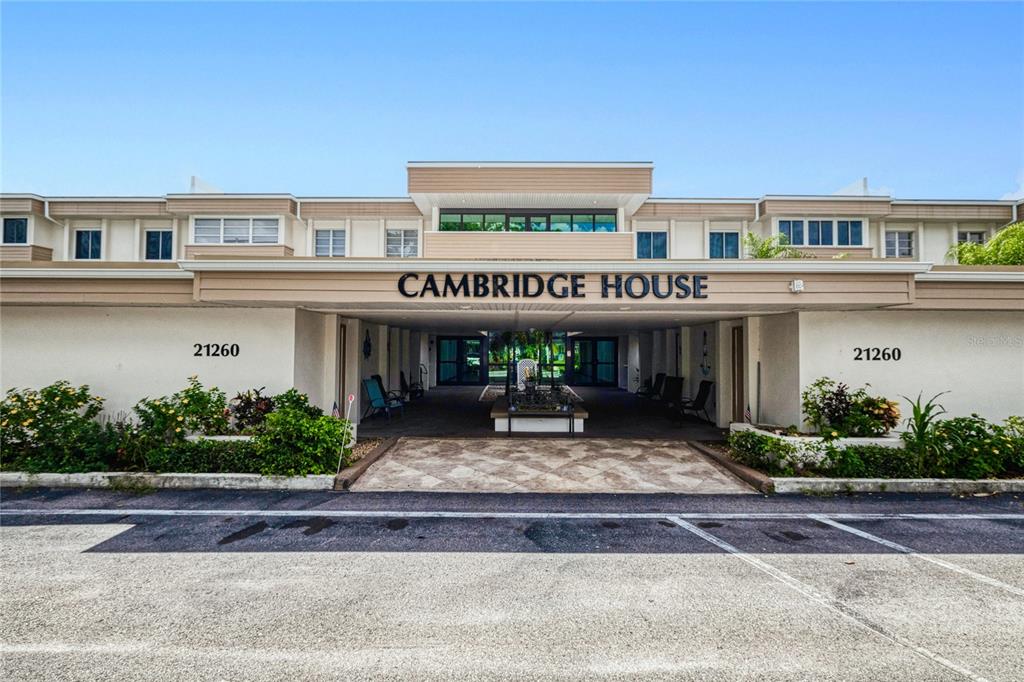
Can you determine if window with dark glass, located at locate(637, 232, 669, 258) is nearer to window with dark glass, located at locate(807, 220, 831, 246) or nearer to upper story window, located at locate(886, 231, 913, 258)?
window with dark glass, located at locate(807, 220, 831, 246)

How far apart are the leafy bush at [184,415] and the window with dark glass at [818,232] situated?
18.9 m

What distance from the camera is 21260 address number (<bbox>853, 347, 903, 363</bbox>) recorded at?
9508mm

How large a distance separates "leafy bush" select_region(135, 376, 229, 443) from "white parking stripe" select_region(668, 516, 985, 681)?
27.1 ft

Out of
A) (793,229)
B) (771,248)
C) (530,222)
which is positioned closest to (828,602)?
(771,248)

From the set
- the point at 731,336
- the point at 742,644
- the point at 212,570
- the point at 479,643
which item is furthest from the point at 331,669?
the point at 731,336

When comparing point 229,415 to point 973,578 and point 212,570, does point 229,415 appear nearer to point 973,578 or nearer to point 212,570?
point 212,570

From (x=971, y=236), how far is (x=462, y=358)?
77.8ft

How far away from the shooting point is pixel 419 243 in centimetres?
1761

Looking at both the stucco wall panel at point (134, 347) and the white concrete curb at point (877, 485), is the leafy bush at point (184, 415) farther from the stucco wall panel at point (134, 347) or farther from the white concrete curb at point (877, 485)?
the white concrete curb at point (877, 485)

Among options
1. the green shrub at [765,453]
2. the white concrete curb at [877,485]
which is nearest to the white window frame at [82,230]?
the green shrub at [765,453]

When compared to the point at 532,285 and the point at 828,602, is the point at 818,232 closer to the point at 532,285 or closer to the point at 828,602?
the point at 532,285

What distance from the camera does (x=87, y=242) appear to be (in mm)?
17844

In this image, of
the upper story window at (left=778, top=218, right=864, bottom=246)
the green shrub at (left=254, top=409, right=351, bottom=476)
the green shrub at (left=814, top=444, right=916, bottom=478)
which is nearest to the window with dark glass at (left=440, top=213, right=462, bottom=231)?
the green shrub at (left=254, top=409, right=351, bottom=476)

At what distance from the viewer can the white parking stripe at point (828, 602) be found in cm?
349
